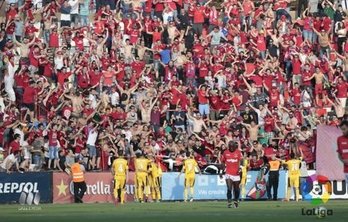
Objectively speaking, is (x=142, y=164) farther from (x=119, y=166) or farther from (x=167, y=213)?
(x=167, y=213)

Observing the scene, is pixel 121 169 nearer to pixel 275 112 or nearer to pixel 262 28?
pixel 275 112

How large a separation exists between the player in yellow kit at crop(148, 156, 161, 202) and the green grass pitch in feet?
13.6

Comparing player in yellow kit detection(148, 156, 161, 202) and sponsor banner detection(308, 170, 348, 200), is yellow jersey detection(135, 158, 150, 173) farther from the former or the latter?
sponsor banner detection(308, 170, 348, 200)

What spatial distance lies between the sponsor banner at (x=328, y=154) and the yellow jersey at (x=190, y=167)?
431cm

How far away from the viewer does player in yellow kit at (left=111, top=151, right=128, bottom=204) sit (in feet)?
121

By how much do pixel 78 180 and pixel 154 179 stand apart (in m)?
2.75

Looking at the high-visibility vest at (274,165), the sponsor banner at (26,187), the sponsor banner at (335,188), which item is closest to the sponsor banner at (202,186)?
the high-visibility vest at (274,165)

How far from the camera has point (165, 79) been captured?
1620 inches

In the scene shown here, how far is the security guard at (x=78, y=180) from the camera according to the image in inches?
1442

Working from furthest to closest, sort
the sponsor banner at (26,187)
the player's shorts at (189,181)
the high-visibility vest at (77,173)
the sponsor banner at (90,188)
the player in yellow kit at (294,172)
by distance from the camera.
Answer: the player in yellow kit at (294,172), the player's shorts at (189,181), the sponsor banner at (90,188), the sponsor banner at (26,187), the high-visibility vest at (77,173)

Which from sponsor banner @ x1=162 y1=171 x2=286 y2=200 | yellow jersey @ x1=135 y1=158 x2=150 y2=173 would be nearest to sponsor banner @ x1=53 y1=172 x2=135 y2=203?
Answer: yellow jersey @ x1=135 y1=158 x2=150 y2=173

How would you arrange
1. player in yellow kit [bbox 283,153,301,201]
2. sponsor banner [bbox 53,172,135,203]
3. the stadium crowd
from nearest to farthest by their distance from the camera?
sponsor banner [bbox 53,172,135,203], player in yellow kit [bbox 283,153,301,201], the stadium crowd

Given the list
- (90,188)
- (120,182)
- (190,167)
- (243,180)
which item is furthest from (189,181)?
(90,188)

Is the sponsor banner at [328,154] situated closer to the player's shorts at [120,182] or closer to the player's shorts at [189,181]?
the player's shorts at [189,181]
